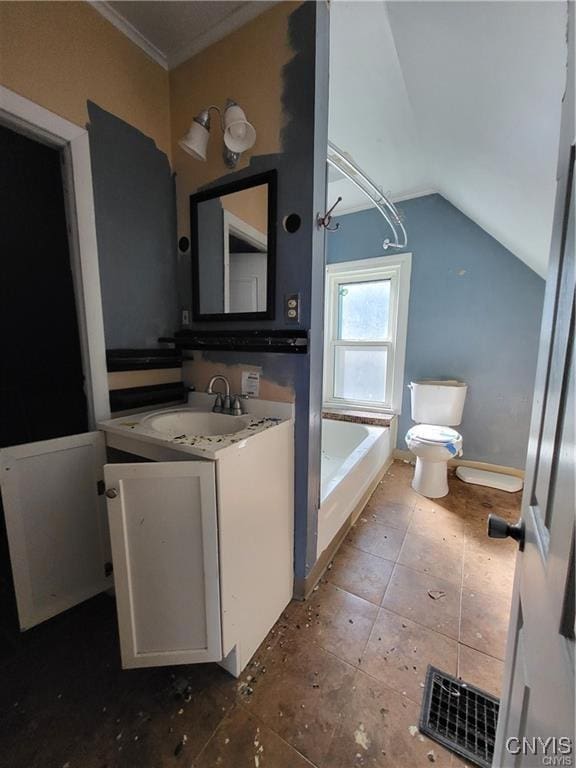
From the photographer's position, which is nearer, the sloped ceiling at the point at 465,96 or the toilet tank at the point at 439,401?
the sloped ceiling at the point at 465,96

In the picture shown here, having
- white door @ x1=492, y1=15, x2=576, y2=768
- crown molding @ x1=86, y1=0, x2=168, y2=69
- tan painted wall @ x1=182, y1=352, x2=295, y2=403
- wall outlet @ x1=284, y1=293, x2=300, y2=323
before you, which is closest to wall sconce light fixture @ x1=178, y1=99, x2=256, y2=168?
crown molding @ x1=86, y1=0, x2=168, y2=69

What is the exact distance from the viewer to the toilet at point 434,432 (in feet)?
7.17

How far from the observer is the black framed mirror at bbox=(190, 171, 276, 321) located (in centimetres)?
127

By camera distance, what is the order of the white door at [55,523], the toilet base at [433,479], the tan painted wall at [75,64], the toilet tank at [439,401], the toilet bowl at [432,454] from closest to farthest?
the tan painted wall at [75,64]
the white door at [55,523]
the toilet bowl at [432,454]
the toilet base at [433,479]
the toilet tank at [439,401]

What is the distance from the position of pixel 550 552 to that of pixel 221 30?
2.13 meters

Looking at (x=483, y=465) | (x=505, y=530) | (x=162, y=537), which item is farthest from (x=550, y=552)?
(x=483, y=465)

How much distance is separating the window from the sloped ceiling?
872 millimetres

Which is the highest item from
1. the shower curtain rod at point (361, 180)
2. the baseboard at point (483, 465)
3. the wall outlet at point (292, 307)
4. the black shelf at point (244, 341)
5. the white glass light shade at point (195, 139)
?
A: the shower curtain rod at point (361, 180)

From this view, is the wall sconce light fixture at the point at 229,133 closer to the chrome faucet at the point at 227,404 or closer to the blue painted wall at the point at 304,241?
the blue painted wall at the point at 304,241

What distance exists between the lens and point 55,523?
1209mm

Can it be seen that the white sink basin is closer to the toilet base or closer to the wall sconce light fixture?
the wall sconce light fixture

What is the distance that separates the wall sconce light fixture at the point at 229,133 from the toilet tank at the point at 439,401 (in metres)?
2.15

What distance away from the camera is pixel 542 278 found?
2221 mm

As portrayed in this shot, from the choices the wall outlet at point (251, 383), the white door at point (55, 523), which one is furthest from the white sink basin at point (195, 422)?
the white door at point (55, 523)
